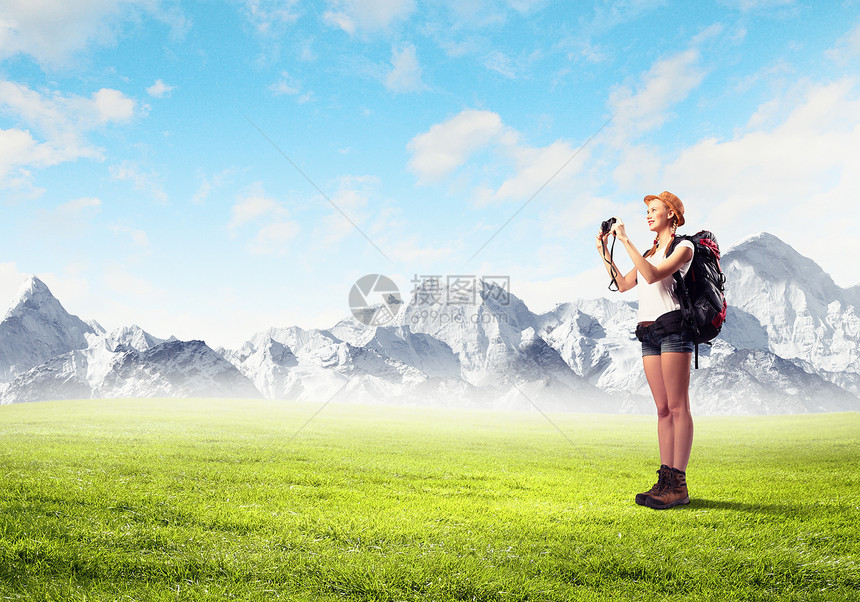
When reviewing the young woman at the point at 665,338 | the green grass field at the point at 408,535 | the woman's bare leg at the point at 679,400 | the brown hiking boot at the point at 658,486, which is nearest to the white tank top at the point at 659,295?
the young woman at the point at 665,338

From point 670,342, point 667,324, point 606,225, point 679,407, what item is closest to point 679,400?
point 679,407

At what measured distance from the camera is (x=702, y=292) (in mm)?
6316

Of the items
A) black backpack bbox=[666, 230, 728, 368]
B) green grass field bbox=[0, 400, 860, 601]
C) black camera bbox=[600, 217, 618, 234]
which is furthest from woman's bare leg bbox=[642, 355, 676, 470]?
black camera bbox=[600, 217, 618, 234]

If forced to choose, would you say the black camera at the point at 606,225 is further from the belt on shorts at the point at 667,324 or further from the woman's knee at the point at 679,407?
the woman's knee at the point at 679,407

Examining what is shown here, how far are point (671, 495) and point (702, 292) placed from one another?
281 centimetres

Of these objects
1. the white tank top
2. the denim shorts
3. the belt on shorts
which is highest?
the white tank top

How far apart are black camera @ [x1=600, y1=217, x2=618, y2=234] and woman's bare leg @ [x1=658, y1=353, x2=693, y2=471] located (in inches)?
74.6

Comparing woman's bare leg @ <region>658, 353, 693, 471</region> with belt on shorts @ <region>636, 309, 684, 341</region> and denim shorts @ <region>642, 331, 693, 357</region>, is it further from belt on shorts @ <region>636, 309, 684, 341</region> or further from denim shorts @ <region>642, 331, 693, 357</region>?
belt on shorts @ <region>636, 309, 684, 341</region>

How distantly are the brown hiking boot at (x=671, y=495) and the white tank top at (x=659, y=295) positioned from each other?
86.7 inches

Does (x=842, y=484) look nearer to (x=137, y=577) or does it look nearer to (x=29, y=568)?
(x=137, y=577)

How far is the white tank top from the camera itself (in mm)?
6366

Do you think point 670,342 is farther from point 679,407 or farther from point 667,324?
point 679,407

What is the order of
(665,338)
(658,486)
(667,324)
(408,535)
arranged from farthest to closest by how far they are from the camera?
(658,486) → (665,338) → (667,324) → (408,535)

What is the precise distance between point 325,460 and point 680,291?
8743mm
